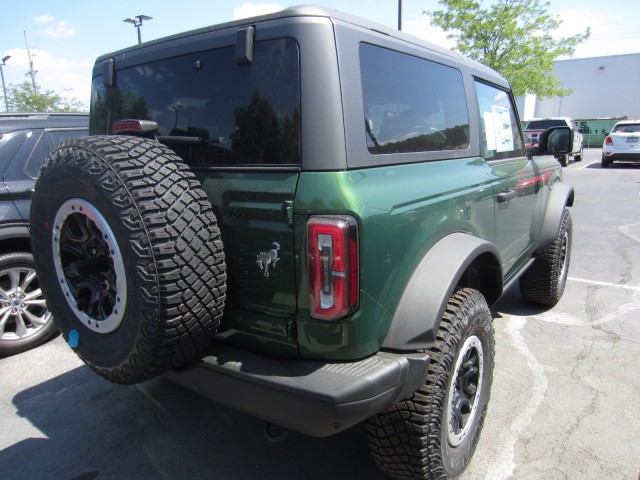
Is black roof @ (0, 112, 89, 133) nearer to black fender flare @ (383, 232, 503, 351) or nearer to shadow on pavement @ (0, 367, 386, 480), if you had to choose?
shadow on pavement @ (0, 367, 386, 480)

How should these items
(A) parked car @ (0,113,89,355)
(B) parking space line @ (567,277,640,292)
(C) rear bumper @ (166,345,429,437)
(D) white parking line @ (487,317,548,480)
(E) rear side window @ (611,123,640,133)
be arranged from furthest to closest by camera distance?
1. (E) rear side window @ (611,123,640,133)
2. (B) parking space line @ (567,277,640,292)
3. (A) parked car @ (0,113,89,355)
4. (D) white parking line @ (487,317,548,480)
5. (C) rear bumper @ (166,345,429,437)

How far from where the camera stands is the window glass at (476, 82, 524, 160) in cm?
307

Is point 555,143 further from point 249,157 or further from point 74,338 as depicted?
point 74,338

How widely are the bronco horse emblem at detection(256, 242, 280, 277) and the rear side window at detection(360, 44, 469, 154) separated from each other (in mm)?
573

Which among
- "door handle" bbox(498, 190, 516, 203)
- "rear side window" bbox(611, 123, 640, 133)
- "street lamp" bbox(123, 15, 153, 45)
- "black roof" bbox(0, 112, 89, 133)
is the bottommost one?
"door handle" bbox(498, 190, 516, 203)

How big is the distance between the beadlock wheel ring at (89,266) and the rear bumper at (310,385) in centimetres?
44

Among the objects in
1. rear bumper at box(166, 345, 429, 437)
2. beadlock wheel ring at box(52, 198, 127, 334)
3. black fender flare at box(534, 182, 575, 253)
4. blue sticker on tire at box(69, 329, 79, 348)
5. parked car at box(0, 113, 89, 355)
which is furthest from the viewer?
black fender flare at box(534, 182, 575, 253)

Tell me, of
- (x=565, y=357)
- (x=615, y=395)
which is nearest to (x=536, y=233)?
(x=565, y=357)

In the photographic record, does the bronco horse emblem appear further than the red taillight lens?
No

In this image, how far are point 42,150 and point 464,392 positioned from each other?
3.83m

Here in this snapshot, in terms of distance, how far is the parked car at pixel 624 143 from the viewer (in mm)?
16812

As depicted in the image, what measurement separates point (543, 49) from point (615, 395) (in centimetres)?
1840

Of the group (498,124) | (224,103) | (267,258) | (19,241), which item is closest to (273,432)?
(267,258)

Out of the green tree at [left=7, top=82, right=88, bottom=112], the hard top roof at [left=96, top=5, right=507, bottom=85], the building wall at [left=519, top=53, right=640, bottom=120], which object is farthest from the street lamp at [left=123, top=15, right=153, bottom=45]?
the building wall at [left=519, top=53, right=640, bottom=120]
